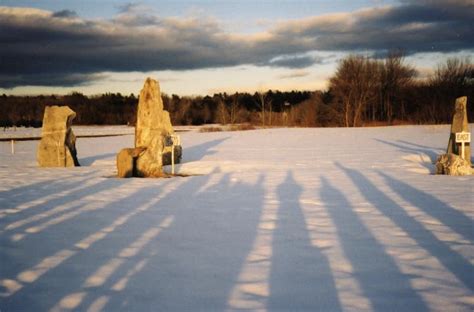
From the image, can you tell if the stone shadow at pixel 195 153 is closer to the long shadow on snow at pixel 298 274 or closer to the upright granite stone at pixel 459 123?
the upright granite stone at pixel 459 123

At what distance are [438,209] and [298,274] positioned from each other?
413cm

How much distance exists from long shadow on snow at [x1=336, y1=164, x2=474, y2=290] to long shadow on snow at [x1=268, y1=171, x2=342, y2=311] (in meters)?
1.37

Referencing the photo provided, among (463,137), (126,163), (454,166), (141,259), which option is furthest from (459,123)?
(141,259)

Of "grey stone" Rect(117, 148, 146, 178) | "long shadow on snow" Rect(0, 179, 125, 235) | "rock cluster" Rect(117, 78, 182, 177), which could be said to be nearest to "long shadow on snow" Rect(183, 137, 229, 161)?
"rock cluster" Rect(117, 78, 182, 177)

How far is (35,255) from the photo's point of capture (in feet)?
17.3

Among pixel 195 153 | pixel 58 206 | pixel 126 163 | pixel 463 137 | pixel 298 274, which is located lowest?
pixel 298 274

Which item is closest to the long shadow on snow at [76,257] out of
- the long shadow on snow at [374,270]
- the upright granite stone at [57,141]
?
the long shadow on snow at [374,270]

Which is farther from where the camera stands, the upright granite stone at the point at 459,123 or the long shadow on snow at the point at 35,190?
the upright granite stone at the point at 459,123

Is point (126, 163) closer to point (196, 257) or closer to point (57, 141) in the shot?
point (57, 141)

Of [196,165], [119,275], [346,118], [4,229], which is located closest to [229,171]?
[196,165]

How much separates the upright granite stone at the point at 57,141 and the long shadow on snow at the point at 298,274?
11009 millimetres

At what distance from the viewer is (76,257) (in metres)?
5.17

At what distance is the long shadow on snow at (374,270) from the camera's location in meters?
3.87

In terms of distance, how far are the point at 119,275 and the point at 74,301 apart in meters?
0.65
